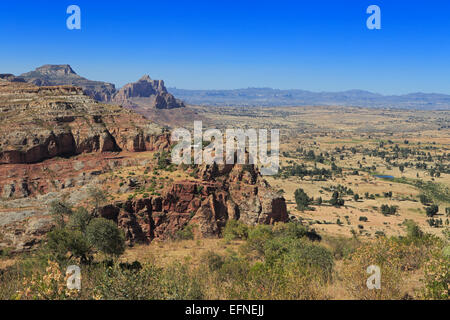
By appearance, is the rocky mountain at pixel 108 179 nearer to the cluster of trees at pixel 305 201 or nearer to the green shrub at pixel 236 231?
the green shrub at pixel 236 231

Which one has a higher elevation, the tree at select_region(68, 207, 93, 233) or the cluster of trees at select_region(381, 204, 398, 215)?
the tree at select_region(68, 207, 93, 233)

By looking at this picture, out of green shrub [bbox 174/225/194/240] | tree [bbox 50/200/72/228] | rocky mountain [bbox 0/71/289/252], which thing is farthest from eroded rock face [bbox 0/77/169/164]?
green shrub [bbox 174/225/194/240]

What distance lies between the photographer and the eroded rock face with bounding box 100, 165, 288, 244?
37.4m

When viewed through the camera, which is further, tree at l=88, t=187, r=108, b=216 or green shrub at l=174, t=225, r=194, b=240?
green shrub at l=174, t=225, r=194, b=240

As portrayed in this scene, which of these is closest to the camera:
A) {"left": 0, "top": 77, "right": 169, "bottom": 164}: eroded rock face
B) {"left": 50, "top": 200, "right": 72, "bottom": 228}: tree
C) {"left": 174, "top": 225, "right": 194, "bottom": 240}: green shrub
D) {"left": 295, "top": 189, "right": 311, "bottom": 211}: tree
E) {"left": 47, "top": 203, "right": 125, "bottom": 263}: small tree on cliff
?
{"left": 47, "top": 203, "right": 125, "bottom": 263}: small tree on cliff

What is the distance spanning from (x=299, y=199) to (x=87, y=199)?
56.2 m

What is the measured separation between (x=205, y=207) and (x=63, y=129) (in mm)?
34088

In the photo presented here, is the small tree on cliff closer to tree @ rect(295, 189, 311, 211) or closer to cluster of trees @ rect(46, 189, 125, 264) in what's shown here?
cluster of trees @ rect(46, 189, 125, 264)

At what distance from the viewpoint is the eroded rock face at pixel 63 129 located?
51281 millimetres

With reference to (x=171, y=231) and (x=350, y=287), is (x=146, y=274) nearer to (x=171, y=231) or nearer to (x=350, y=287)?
(x=350, y=287)

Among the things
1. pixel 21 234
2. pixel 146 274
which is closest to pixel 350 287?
pixel 146 274

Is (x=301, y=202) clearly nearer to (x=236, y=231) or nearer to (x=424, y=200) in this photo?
(x=424, y=200)

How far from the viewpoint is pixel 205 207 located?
3944cm

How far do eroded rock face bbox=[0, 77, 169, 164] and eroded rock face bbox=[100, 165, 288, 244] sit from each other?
19274 mm
